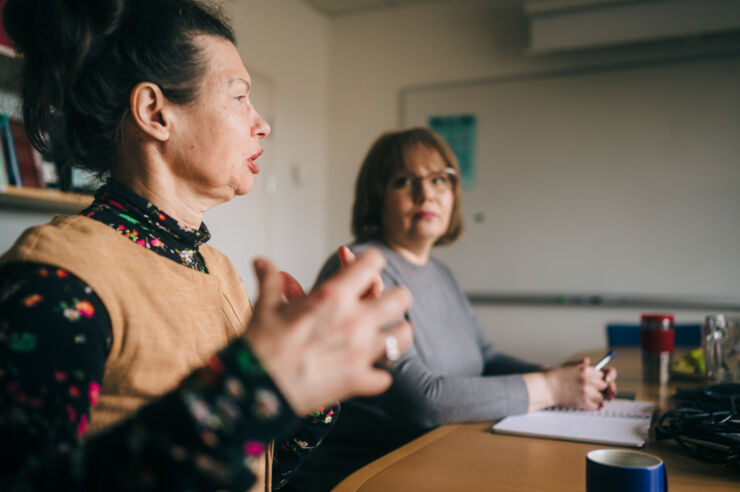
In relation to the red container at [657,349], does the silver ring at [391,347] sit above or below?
above

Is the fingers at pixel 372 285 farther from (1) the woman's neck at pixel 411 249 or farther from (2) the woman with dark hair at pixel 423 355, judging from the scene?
(1) the woman's neck at pixel 411 249

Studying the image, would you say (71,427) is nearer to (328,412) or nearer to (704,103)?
(328,412)

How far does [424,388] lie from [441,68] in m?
2.96

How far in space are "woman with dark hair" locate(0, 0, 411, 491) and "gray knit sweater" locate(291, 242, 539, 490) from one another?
1.00 ft

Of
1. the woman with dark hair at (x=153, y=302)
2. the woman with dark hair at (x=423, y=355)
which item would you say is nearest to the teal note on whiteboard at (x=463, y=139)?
the woman with dark hair at (x=423, y=355)

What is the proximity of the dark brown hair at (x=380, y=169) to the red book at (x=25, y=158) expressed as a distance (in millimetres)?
1054

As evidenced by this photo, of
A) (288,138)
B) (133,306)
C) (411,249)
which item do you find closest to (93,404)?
(133,306)

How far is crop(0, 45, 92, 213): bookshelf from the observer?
5.71ft

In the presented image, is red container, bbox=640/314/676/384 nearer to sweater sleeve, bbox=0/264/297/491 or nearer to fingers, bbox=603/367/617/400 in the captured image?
fingers, bbox=603/367/617/400

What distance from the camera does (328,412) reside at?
1.01 meters

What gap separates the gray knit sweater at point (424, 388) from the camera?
123 cm

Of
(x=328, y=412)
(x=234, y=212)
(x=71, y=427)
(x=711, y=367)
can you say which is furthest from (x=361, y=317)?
(x=234, y=212)

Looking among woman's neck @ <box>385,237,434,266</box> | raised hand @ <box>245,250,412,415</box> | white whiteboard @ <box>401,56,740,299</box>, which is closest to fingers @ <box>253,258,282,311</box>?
raised hand @ <box>245,250,412,415</box>

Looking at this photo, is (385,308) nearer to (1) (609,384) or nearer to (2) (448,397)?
(2) (448,397)
